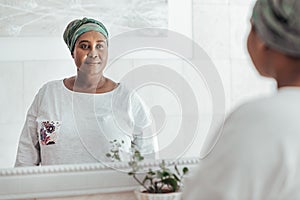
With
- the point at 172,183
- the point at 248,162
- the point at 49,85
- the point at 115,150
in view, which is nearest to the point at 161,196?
the point at 172,183

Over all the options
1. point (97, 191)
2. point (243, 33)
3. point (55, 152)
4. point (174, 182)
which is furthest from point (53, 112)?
point (243, 33)

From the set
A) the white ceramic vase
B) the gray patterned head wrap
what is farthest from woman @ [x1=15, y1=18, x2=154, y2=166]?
the gray patterned head wrap

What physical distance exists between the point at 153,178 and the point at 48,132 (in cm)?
28

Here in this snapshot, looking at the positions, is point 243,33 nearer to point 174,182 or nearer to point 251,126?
point 174,182

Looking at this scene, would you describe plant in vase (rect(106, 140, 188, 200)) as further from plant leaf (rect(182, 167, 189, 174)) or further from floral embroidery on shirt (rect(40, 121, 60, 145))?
floral embroidery on shirt (rect(40, 121, 60, 145))

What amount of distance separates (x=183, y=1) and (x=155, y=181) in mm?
465

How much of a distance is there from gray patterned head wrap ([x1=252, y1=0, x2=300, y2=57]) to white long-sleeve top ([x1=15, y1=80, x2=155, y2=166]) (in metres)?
0.66

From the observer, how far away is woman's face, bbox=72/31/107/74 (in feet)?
3.83

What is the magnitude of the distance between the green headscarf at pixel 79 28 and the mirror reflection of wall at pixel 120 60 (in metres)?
0.01

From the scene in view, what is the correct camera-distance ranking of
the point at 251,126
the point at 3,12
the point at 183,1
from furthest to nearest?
the point at 183,1 < the point at 3,12 < the point at 251,126

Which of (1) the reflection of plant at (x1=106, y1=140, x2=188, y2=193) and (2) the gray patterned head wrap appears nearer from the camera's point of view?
(2) the gray patterned head wrap

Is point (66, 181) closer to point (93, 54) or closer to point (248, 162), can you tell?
point (93, 54)

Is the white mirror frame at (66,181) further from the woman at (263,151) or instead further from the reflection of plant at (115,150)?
the woman at (263,151)

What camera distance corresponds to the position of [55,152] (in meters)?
1.16
